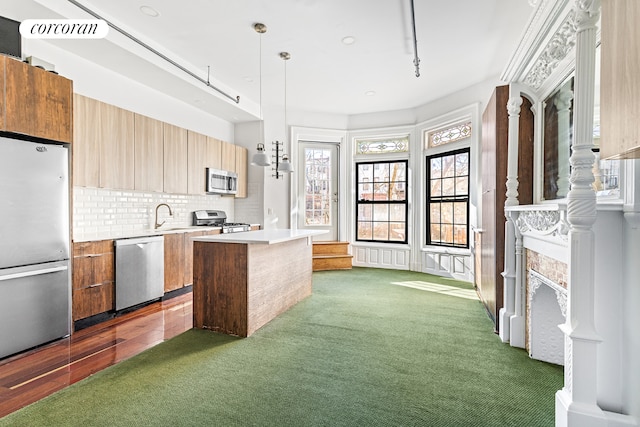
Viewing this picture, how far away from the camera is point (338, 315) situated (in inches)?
142

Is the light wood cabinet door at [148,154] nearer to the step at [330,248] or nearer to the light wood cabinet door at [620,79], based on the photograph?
the step at [330,248]

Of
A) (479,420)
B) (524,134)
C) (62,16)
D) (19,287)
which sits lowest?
(479,420)

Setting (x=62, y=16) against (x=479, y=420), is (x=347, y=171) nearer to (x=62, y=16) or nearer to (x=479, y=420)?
(x=62, y=16)

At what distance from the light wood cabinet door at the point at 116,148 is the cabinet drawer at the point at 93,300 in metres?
1.16

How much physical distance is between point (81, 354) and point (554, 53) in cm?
430

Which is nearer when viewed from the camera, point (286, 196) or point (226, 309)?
point (226, 309)

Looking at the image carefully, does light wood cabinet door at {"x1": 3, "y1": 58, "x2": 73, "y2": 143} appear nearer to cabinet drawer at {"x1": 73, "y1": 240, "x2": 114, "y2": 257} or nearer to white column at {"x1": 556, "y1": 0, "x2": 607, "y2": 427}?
cabinet drawer at {"x1": 73, "y1": 240, "x2": 114, "y2": 257}

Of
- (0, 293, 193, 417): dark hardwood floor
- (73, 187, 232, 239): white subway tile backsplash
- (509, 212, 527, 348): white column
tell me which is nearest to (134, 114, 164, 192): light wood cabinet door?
(73, 187, 232, 239): white subway tile backsplash

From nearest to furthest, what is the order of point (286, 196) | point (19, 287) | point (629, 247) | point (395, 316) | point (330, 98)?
point (629, 247), point (19, 287), point (395, 316), point (330, 98), point (286, 196)

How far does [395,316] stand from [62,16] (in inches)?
173

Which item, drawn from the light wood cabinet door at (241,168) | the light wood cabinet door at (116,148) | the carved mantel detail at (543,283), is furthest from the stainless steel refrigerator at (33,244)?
the carved mantel detail at (543,283)

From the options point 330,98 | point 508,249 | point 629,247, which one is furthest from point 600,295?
point 330,98

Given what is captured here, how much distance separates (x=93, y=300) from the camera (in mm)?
3320

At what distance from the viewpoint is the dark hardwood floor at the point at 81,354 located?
2115 mm
